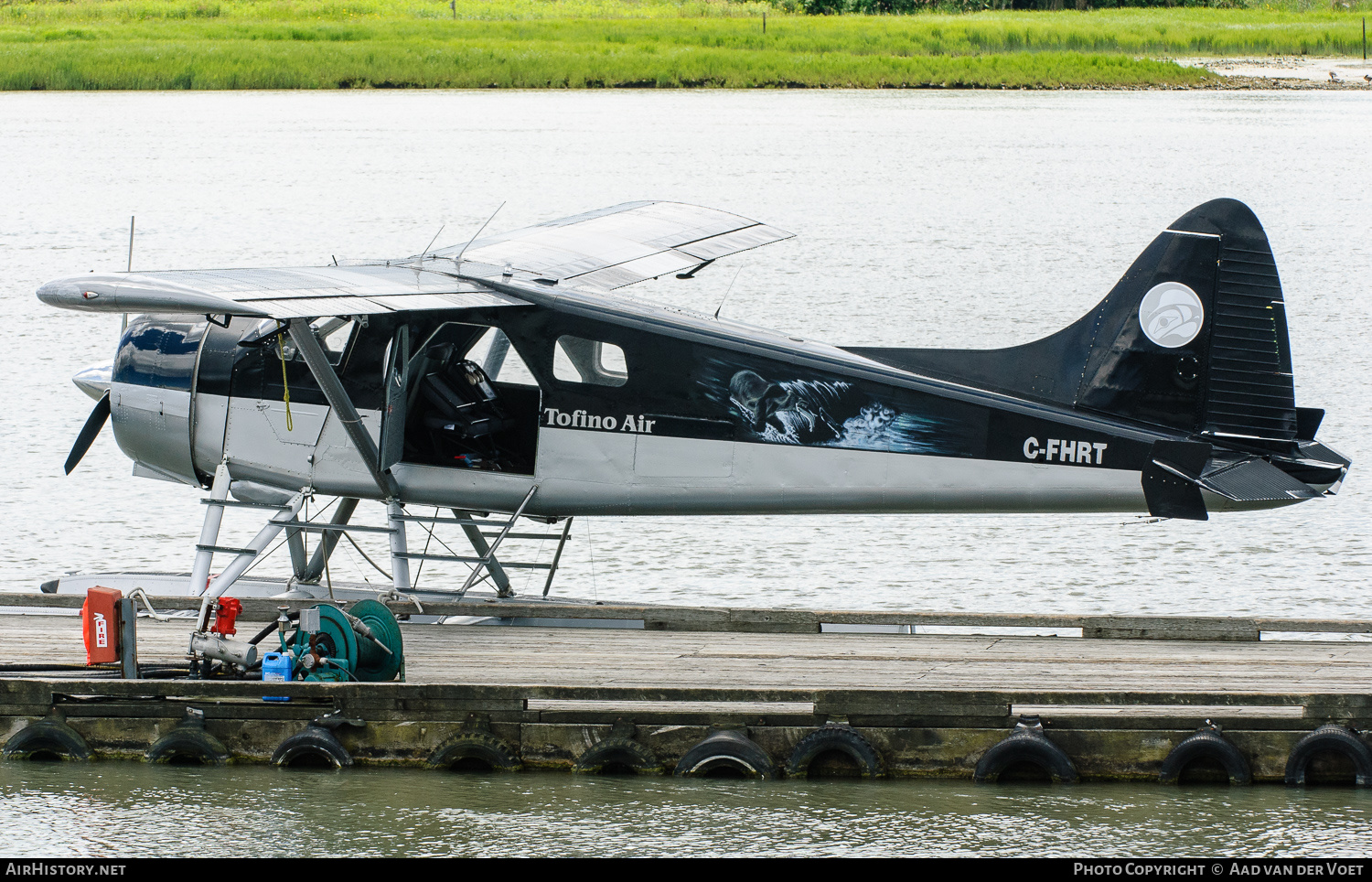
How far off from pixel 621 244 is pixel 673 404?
2.78m

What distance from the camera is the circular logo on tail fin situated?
9.27 metres

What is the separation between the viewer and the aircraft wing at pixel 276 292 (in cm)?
807

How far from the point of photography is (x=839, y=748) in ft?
26.0

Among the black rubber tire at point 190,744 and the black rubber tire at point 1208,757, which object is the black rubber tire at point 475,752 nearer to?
the black rubber tire at point 190,744

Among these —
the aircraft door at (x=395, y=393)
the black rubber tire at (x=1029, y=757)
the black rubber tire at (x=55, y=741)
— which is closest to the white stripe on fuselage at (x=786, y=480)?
the aircraft door at (x=395, y=393)

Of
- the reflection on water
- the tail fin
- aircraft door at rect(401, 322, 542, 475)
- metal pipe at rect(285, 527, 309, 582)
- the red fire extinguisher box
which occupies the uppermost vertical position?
the tail fin

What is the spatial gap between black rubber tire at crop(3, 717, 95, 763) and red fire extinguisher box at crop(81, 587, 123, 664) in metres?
0.38

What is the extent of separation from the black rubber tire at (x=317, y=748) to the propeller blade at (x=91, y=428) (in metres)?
3.32

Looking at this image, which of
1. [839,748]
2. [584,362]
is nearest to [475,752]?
[839,748]

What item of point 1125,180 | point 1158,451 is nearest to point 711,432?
point 1158,451

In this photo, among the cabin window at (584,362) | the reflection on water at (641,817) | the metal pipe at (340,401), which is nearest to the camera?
the reflection on water at (641,817)

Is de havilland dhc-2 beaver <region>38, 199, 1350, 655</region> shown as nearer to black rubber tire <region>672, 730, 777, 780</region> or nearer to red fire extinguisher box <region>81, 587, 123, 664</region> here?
red fire extinguisher box <region>81, 587, 123, 664</region>

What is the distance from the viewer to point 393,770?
323 inches

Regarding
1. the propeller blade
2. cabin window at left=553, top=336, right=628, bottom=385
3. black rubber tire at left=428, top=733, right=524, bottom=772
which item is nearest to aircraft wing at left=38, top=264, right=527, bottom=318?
cabin window at left=553, top=336, right=628, bottom=385
